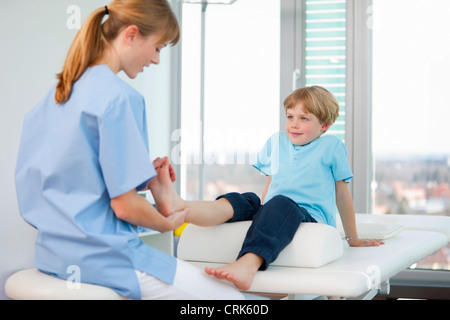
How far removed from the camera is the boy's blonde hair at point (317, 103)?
6.01ft

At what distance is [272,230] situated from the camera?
1397mm

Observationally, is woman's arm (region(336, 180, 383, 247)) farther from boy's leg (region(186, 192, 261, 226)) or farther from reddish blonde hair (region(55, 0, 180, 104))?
reddish blonde hair (region(55, 0, 180, 104))

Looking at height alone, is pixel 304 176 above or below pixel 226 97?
below

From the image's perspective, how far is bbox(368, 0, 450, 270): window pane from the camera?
289cm

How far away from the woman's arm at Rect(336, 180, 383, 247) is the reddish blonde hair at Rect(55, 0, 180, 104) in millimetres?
875

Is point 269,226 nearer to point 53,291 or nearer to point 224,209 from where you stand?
point 224,209

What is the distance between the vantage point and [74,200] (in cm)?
105

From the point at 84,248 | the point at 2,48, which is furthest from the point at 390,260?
the point at 2,48

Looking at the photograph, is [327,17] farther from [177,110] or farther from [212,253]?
[212,253]

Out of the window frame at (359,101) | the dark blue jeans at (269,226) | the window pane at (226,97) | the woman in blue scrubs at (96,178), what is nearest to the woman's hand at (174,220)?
the woman in blue scrubs at (96,178)

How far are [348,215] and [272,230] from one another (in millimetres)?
471

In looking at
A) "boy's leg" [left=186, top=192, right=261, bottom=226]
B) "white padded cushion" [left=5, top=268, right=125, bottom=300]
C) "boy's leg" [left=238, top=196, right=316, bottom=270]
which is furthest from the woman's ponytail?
"boy's leg" [left=238, top=196, right=316, bottom=270]

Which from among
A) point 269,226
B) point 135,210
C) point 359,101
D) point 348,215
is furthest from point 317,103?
point 359,101
